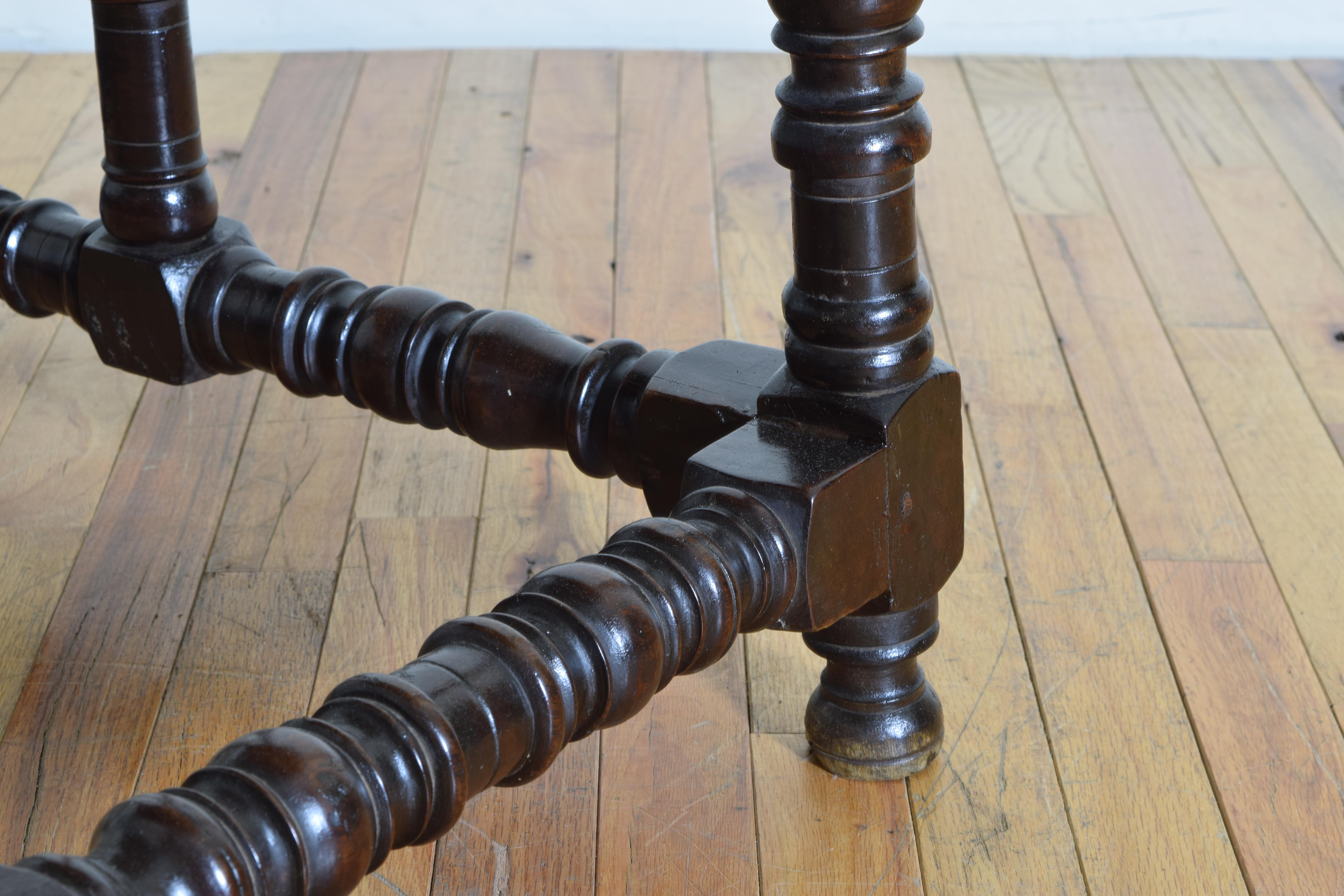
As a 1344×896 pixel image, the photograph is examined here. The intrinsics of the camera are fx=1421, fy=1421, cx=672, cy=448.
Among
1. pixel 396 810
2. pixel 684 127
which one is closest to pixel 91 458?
pixel 396 810

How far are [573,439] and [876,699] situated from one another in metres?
0.21

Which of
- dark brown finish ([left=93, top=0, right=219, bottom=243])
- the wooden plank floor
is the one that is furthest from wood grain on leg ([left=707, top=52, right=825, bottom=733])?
dark brown finish ([left=93, top=0, right=219, bottom=243])

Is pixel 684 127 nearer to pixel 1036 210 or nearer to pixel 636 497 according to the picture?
pixel 1036 210

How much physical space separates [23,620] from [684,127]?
3.42 ft

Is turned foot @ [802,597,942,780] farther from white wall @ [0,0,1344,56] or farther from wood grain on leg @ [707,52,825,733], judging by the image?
white wall @ [0,0,1344,56]

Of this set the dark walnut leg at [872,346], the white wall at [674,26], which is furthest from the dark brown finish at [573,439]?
the white wall at [674,26]

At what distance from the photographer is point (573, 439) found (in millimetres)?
771

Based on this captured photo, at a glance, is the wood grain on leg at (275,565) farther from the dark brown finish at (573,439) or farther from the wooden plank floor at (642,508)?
the dark brown finish at (573,439)

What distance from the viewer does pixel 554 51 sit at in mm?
1958

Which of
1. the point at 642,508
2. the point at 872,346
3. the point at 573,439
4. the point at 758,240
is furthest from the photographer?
the point at 758,240

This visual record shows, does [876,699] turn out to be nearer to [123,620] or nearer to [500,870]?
[500,870]

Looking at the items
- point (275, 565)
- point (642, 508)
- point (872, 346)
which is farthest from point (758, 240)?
point (872, 346)

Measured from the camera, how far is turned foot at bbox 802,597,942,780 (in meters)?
0.73

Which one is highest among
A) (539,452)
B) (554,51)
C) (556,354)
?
(556,354)
